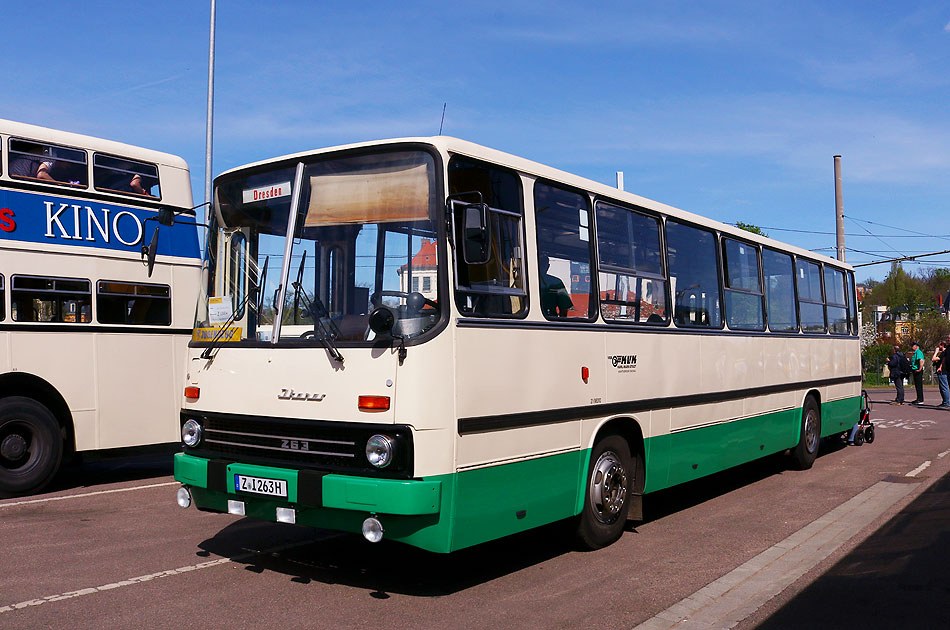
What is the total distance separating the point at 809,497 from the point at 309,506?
6.59 m

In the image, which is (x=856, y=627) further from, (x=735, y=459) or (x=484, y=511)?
(x=735, y=459)

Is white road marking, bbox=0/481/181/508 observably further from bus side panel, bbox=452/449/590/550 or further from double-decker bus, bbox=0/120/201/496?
bus side panel, bbox=452/449/590/550

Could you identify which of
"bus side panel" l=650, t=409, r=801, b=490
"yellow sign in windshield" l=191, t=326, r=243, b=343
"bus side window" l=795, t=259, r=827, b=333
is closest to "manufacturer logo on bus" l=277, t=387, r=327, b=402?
"yellow sign in windshield" l=191, t=326, r=243, b=343

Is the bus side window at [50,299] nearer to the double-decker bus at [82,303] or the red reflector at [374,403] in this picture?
the double-decker bus at [82,303]

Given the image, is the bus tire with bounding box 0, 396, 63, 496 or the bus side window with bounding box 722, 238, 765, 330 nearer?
the bus tire with bounding box 0, 396, 63, 496

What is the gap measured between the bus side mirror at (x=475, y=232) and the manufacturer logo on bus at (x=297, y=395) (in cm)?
132

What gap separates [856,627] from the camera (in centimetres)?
535

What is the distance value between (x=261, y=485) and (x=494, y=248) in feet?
7.37

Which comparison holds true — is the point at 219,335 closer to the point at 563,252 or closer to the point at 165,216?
the point at 165,216

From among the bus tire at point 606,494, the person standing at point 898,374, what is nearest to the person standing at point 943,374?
the person standing at point 898,374

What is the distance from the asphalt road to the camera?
5.57 m

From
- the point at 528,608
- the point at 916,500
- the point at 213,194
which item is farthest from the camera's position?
the point at 916,500

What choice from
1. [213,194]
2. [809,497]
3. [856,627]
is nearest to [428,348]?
[213,194]

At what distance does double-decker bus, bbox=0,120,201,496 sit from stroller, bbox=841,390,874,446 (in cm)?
1078
